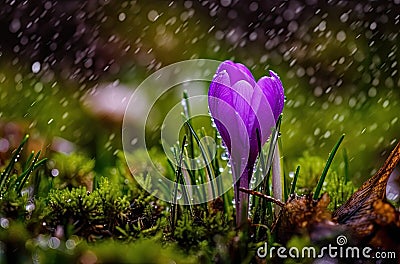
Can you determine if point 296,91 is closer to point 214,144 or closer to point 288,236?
point 214,144

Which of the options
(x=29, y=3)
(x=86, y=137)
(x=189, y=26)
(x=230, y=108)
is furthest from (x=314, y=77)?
(x=230, y=108)

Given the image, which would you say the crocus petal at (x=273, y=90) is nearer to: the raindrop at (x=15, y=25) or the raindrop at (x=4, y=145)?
the raindrop at (x=4, y=145)

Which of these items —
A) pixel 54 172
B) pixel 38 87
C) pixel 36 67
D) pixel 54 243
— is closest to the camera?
pixel 54 243

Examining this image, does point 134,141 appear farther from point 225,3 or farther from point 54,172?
point 225,3

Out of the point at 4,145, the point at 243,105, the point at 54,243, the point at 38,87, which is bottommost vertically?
the point at 54,243

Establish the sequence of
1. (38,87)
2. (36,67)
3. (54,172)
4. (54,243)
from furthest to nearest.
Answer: (36,67)
(38,87)
(54,172)
(54,243)

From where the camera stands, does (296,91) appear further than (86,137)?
Yes

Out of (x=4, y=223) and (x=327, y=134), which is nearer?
(x=4, y=223)

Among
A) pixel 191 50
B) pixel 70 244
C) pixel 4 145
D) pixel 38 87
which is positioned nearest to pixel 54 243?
pixel 70 244
